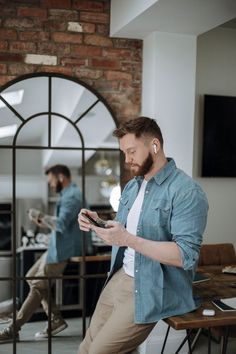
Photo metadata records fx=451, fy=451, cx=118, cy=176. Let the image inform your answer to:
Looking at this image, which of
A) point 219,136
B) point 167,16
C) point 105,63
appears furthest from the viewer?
point 219,136

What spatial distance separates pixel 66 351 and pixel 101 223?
1561 mm

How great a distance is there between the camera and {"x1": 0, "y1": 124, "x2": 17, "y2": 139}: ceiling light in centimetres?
293

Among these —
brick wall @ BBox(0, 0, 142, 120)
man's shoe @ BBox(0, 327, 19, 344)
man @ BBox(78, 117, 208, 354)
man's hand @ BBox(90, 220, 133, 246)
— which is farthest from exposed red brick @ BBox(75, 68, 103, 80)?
man's shoe @ BBox(0, 327, 19, 344)

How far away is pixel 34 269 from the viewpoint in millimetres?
3096

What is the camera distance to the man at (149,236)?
5.93ft

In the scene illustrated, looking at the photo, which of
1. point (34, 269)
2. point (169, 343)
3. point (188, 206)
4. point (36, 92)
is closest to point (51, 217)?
point (34, 269)

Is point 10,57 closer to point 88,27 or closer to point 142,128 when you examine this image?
point 88,27

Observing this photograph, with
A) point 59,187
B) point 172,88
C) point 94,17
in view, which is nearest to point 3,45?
point 94,17

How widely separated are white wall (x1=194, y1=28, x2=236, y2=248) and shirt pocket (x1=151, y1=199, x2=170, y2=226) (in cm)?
185

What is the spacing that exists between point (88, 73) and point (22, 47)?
0.46 meters

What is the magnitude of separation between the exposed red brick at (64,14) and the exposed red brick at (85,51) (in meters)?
0.19

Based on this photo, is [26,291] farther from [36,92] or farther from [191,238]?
[191,238]

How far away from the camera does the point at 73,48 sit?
9.98 ft

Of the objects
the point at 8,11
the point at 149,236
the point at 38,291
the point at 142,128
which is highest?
the point at 8,11
